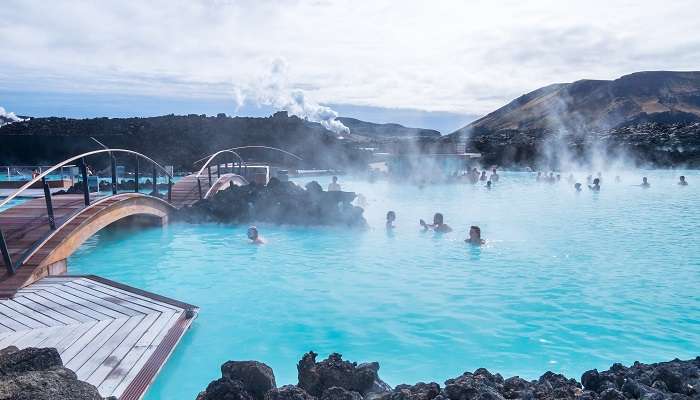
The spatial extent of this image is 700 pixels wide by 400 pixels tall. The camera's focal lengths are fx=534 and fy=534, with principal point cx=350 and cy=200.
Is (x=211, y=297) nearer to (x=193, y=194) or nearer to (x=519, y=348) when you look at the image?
(x=519, y=348)

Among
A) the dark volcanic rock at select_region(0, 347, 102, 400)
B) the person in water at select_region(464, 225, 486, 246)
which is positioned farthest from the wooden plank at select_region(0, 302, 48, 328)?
the person in water at select_region(464, 225, 486, 246)

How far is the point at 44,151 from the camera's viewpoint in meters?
36.8

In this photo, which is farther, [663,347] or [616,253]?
[616,253]

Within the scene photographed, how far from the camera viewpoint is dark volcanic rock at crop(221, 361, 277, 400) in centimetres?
367

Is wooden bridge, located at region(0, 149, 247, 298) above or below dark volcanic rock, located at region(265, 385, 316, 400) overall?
above

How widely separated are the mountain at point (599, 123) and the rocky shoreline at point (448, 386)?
2861cm

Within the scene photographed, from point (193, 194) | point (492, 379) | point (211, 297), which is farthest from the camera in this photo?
point (193, 194)

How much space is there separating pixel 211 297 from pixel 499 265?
5044 mm

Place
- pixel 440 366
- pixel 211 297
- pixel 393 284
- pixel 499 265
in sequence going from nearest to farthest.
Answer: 1. pixel 440 366
2. pixel 211 297
3. pixel 393 284
4. pixel 499 265

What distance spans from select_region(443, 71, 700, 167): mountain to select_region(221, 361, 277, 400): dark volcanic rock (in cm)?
2962

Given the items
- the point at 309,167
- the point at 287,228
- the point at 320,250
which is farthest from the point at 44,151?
the point at 320,250

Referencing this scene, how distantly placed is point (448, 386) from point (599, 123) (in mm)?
72081

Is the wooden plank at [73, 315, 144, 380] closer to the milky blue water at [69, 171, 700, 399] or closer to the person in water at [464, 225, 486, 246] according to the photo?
the milky blue water at [69, 171, 700, 399]

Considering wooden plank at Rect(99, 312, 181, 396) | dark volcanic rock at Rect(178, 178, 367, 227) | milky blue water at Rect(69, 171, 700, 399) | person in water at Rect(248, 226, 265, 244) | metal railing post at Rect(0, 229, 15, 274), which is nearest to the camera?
wooden plank at Rect(99, 312, 181, 396)
